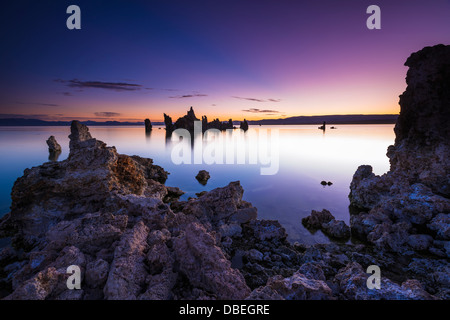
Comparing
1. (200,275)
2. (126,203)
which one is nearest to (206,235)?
(200,275)

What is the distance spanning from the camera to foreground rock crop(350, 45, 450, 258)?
323 inches

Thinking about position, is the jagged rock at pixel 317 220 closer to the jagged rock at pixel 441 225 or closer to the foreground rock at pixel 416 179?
the foreground rock at pixel 416 179

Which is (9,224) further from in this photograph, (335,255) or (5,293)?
(335,255)

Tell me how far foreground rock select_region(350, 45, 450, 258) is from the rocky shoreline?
1.8 inches

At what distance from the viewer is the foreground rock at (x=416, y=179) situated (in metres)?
8.20

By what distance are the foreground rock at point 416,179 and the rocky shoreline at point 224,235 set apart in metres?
0.05

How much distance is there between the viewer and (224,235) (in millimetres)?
8391

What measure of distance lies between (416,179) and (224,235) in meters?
11.3

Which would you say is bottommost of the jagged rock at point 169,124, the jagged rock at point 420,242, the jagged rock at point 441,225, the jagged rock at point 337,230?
the jagged rock at point 337,230

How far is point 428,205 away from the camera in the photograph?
9.05 m

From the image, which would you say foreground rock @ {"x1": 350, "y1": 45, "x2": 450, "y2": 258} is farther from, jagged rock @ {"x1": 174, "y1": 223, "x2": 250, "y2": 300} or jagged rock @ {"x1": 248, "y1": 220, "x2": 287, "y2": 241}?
jagged rock @ {"x1": 174, "y1": 223, "x2": 250, "y2": 300}

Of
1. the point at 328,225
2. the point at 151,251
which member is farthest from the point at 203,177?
the point at 151,251

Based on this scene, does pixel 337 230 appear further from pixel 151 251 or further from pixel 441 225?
pixel 151 251

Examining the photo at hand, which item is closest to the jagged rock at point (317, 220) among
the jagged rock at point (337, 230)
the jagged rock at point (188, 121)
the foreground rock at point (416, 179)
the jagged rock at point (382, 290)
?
the jagged rock at point (337, 230)
